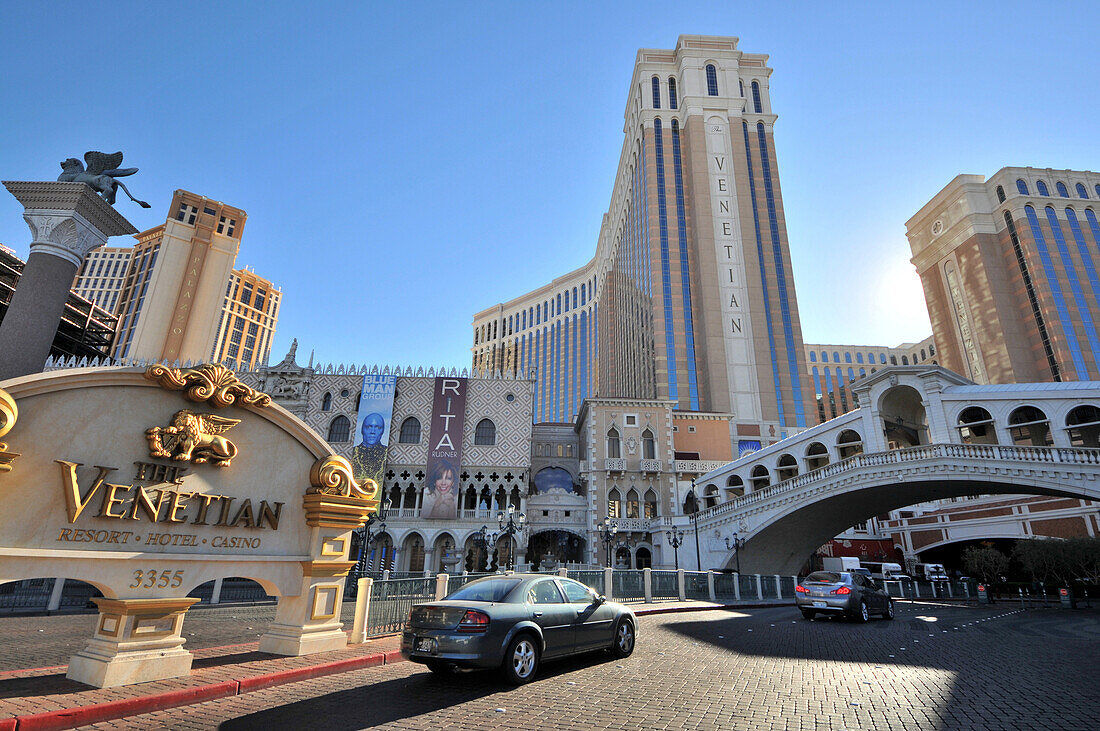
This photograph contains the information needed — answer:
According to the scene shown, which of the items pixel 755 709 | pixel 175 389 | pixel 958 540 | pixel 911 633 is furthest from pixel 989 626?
pixel 958 540

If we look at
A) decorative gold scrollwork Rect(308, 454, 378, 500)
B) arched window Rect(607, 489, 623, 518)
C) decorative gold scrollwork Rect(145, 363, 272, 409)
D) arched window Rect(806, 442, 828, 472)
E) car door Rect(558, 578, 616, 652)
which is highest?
arched window Rect(806, 442, 828, 472)

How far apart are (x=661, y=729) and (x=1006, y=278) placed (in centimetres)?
8947

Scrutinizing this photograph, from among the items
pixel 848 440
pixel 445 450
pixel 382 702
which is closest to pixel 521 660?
pixel 382 702

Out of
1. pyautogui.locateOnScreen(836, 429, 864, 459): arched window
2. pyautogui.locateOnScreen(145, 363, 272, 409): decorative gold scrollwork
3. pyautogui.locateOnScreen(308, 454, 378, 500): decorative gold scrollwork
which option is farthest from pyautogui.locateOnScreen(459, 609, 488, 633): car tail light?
pyautogui.locateOnScreen(836, 429, 864, 459): arched window

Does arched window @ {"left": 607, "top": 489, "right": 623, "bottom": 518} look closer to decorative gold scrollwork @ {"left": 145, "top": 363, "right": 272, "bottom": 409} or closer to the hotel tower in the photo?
the hotel tower

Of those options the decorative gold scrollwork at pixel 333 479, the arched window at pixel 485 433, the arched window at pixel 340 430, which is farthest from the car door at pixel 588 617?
the arched window at pixel 340 430

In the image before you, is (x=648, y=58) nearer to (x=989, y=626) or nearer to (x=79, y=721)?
(x=989, y=626)

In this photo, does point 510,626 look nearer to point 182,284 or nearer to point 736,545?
point 736,545

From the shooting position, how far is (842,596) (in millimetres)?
15781

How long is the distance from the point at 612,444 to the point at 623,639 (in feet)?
118

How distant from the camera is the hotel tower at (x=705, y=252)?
57625 mm

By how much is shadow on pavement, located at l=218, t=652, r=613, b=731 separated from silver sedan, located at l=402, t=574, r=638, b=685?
0.89 ft

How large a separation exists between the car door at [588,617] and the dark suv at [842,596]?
1069cm

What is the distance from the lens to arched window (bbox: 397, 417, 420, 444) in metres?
44.5
